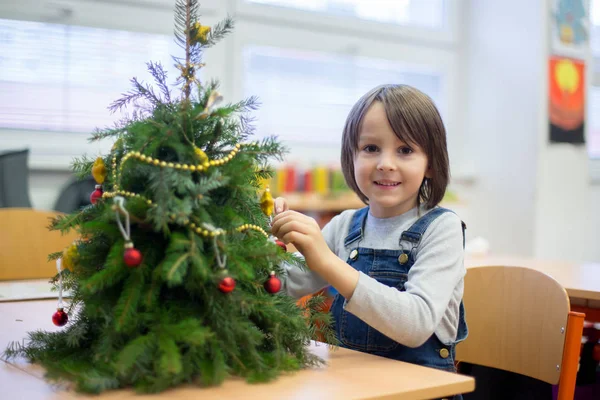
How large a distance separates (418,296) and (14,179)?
6.26 feet

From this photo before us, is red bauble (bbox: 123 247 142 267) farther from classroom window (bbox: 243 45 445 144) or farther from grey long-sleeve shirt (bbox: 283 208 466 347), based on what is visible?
classroom window (bbox: 243 45 445 144)

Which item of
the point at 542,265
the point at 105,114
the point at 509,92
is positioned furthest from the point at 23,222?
the point at 509,92

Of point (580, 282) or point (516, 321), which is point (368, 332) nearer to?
point (516, 321)

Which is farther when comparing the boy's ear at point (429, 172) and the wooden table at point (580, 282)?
the wooden table at point (580, 282)

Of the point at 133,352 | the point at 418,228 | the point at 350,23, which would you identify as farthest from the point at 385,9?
the point at 133,352

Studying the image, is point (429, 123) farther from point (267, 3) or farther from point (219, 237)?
point (267, 3)

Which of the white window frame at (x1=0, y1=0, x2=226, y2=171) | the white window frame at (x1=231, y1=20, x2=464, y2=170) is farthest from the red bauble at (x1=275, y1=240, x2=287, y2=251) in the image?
the white window frame at (x1=231, y1=20, x2=464, y2=170)

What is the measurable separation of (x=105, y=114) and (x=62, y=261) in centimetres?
209

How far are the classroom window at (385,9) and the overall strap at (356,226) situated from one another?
2206mm

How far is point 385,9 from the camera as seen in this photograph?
378 cm

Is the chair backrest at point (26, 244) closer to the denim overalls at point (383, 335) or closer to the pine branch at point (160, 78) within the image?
the denim overalls at point (383, 335)

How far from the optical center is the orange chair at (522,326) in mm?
1248

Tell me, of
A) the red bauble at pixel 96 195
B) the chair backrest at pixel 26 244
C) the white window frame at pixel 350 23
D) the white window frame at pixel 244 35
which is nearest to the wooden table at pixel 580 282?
the red bauble at pixel 96 195

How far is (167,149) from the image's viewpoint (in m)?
0.85
